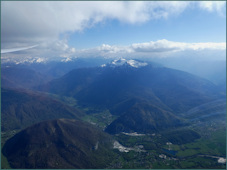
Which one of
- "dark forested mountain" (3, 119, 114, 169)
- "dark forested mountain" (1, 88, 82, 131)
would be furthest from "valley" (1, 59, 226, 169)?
"dark forested mountain" (1, 88, 82, 131)

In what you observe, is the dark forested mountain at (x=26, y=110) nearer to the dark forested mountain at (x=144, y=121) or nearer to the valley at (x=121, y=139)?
the valley at (x=121, y=139)

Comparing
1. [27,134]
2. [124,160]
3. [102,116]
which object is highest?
[27,134]

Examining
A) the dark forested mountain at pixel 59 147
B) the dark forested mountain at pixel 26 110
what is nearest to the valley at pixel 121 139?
the dark forested mountain at pixel 59 147

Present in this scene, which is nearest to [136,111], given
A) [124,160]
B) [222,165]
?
[124,160]

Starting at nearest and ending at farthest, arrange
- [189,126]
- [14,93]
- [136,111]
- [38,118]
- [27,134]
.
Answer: [27,134] → [189,126] → [136,111] → [38,118] → [14,93]

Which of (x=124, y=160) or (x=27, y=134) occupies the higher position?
(x=27, y=134)

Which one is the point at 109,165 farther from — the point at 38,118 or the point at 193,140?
the point at 38,118

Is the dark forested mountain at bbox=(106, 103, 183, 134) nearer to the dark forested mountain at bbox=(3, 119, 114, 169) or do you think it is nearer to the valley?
the valley
